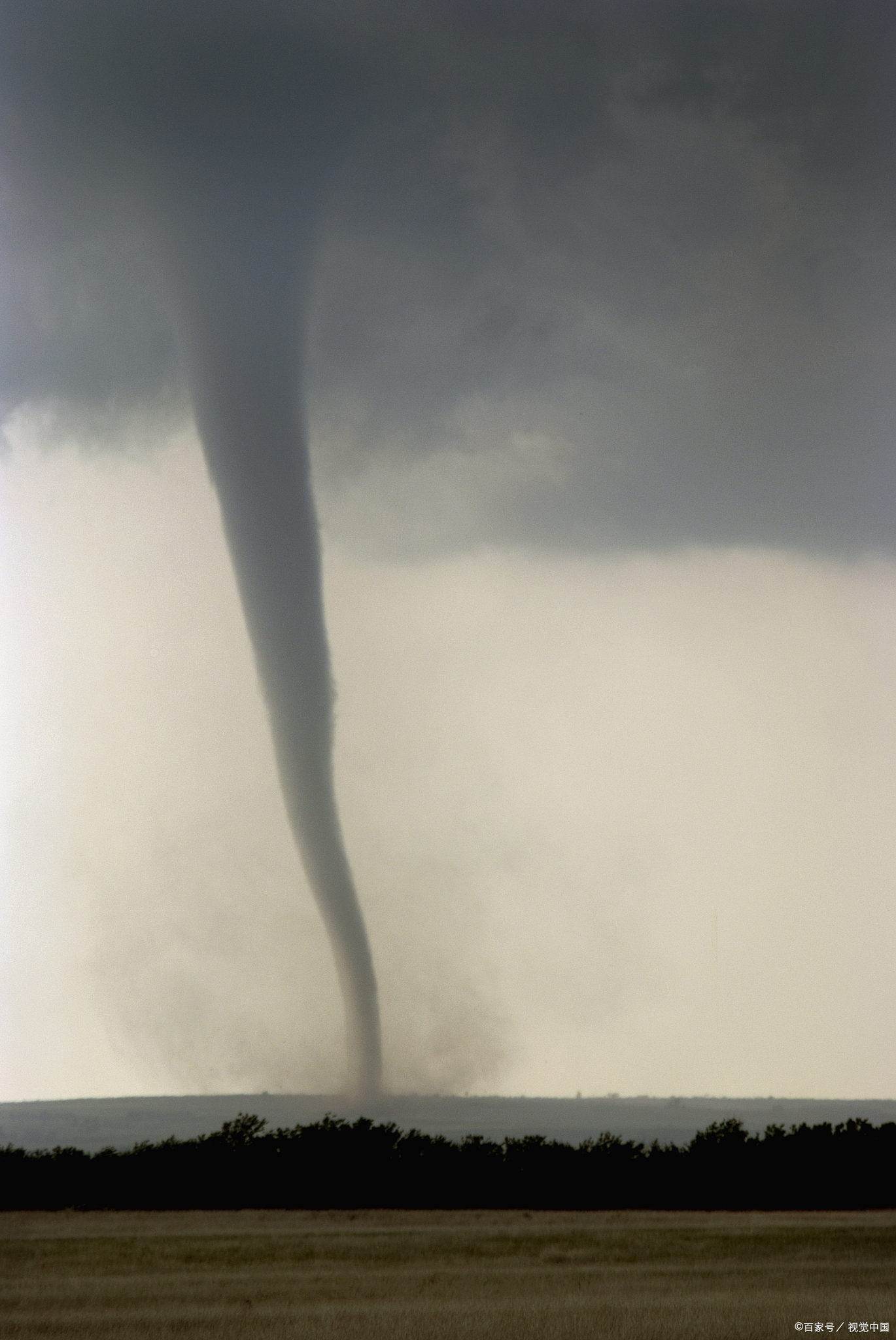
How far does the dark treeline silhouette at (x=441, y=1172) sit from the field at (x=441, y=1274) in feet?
6.56

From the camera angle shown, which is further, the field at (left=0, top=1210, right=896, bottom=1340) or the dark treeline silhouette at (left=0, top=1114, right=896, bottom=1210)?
the dark treeline silhouette at (left=0, top=1114, right=896, bottom=1210)

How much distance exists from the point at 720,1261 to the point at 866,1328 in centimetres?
692

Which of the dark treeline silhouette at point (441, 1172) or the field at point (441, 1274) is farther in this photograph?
the dark treeline silhouette at point (441, 1172)

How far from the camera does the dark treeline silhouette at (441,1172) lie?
37594 mm

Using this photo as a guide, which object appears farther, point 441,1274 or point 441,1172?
point 441,1172

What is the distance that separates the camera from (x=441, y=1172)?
3834 cm

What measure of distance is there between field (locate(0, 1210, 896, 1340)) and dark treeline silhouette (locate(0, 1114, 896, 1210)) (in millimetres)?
2000

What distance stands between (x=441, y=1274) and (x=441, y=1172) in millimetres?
11112

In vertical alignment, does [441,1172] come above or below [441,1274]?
above

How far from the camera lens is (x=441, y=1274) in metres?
27.4

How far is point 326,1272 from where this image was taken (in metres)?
27.6

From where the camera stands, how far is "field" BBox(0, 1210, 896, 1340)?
22891mm

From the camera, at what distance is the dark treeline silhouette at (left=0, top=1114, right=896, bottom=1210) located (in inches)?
1480

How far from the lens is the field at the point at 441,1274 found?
22891 mm
